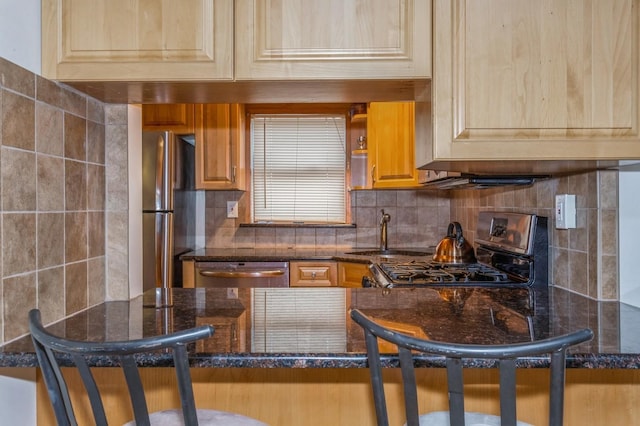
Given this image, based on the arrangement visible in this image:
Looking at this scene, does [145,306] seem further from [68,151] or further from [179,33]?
[179,33]

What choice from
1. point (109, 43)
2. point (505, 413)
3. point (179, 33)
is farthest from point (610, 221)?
point (109, 43)

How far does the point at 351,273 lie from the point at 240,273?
30.3 inches

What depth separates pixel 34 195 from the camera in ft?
3.92


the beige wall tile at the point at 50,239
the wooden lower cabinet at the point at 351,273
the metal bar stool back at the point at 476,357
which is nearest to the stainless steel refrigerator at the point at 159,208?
the wooden lower cabinet at the point at 351,273

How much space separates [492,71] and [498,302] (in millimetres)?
782

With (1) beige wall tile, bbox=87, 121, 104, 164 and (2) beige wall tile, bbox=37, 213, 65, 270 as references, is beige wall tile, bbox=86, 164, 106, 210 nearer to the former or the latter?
(1) beige wall tile, bbox=87, 121, 104, 164

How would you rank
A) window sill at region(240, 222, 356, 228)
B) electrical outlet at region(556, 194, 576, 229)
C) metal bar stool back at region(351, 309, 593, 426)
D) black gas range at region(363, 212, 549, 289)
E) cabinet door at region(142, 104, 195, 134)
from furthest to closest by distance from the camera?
window sill at region(240, 222, 356, 228), cabinet door at region(142, 104, 195, 134), black gas range at region(363, 212, 549, 289), electrical outlet at region(556, 194, 576, 229), metal bar stool back at region(351, 309, 593, 426)

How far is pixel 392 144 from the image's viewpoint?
3137 millimetres

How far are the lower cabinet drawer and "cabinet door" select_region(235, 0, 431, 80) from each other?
200 centimetres

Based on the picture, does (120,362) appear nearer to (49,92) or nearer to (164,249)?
(49,92)

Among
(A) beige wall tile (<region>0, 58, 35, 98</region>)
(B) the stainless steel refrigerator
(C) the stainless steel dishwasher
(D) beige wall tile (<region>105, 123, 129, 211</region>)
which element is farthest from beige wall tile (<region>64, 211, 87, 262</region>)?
(C) the stainless steel dishwasher

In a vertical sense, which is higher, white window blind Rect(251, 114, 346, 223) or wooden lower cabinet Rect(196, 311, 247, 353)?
white window blind Rect(251, 114, 346, 223)

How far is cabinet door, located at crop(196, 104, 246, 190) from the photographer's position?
129 inches

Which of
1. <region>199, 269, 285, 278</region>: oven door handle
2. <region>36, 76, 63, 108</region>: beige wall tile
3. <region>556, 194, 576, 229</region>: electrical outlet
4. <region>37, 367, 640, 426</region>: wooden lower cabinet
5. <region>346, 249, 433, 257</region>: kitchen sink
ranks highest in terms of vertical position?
<region>36, 76, 63, 108</region>: beige wall tile
